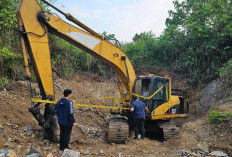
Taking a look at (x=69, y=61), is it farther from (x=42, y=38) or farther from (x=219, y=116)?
(x=219, y=116)

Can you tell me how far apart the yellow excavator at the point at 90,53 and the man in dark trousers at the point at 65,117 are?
0.42 metres

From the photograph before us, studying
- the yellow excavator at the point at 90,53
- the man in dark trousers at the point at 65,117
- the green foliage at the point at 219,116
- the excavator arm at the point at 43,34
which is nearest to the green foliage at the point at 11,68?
the yellow excavator at the point at 90,53

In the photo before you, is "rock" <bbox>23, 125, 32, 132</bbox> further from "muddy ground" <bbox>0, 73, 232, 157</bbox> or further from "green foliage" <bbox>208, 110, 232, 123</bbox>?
"green foliage" <bbox>208, 110, 232, 123</bbox>

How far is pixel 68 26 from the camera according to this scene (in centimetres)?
579

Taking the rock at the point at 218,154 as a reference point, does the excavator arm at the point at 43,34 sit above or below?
above

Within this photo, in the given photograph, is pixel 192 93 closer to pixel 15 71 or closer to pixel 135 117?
pixel 135 117

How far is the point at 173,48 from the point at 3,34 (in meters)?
9.18

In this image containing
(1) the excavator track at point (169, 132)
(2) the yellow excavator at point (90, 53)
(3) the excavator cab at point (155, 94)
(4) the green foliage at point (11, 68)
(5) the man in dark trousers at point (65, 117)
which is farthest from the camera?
(4) the green foliage at point (11, 68)

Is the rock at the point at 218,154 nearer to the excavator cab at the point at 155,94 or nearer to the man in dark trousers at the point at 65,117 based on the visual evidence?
the excavator cab at the point at 155,94

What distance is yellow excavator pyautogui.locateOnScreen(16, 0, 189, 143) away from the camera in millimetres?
5112

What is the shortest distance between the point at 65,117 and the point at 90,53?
2.17 meters

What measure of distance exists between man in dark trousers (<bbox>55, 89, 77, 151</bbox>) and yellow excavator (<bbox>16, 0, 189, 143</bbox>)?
1.39ft

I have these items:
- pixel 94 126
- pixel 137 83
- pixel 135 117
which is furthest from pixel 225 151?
pixel 94 126

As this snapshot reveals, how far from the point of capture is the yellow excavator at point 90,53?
16.8 ft
